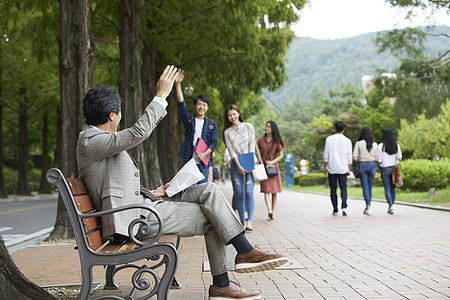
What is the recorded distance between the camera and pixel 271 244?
7.07m

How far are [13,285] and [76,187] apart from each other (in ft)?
2.42

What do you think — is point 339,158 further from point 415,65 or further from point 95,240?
point 95,240

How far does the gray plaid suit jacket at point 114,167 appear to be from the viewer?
3.32 meters

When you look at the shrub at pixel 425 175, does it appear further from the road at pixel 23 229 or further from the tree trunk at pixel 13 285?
the tree trunk at pixel 13 285

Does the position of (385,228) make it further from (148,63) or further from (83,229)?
(148,63)

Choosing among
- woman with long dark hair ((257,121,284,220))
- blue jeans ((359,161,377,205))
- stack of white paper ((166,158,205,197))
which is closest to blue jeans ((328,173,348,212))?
blue jeans ((359,161,377,205))

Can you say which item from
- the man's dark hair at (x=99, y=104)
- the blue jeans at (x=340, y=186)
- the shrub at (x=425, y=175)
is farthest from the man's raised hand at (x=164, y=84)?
the shrub at (x=425, y=175)

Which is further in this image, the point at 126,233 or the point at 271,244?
the point at 271,244

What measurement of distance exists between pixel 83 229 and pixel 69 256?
3.71 metres

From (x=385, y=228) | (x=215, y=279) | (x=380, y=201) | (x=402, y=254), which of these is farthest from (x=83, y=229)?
(x=380, y=201)

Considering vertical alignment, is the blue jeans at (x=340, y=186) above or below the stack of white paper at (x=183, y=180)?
below

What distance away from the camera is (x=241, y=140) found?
8781 mm

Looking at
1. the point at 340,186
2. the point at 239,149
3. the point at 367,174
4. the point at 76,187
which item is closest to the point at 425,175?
the point at 367,174

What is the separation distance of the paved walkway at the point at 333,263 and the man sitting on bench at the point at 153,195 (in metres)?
0.60
